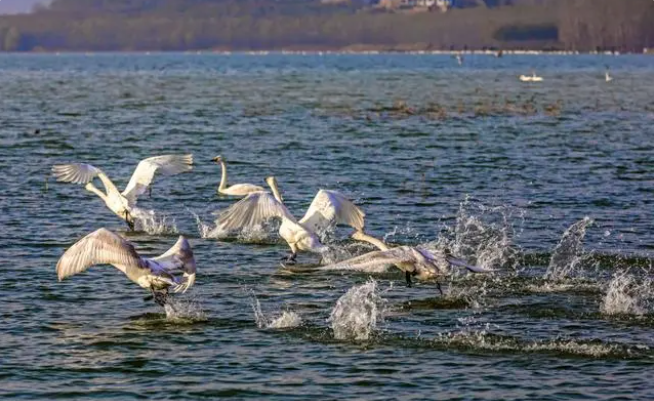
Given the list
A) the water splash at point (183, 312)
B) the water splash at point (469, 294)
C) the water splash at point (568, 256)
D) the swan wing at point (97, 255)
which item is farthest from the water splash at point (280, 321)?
the water splash at point (568, 256)

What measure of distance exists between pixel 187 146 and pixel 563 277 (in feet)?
79.7

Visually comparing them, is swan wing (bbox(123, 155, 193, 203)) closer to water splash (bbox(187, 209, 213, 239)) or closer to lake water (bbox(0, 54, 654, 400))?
lake water (bbox(0, 54, 654, 400))

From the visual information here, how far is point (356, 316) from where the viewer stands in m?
16.6

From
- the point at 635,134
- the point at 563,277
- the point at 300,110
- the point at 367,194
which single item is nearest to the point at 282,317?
the point at 563,277

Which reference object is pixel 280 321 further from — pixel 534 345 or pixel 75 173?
pixel 75 173

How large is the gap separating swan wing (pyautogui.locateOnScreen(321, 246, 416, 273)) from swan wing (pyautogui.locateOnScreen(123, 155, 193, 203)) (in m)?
8.83

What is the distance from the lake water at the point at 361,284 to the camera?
14.6 meters

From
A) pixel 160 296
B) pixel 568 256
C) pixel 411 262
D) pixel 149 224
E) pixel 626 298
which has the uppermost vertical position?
pixel 411 262

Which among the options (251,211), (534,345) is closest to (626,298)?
(534,345)

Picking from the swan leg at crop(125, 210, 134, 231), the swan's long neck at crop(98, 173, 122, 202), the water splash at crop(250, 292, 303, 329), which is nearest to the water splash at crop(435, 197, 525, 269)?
the water splash at crop(250, 292, 303, 329)

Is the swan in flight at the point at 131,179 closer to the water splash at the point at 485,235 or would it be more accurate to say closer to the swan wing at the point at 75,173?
the swan wing at the point at 75,173

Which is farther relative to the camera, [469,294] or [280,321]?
[469,294]

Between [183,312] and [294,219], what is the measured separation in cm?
393

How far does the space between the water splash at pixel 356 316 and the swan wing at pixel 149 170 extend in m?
8.44
